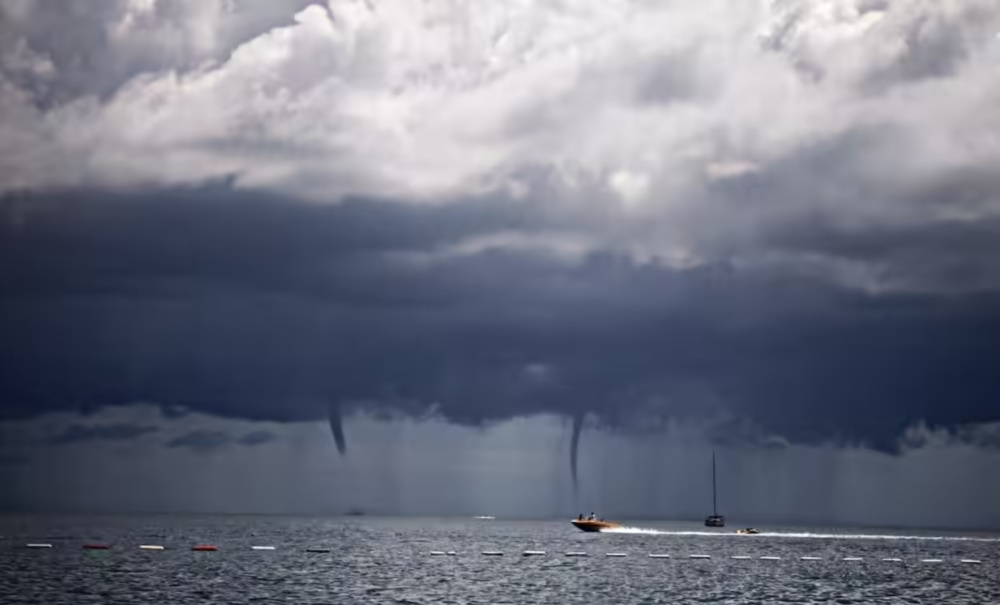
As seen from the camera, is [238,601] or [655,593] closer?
[238,601]

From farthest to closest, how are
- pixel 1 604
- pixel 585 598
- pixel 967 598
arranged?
1. pixel 967 598
2. pixel 585 598
3. pixel 1 604

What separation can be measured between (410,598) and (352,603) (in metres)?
11.6

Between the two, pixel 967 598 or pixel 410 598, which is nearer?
pixel 410 598

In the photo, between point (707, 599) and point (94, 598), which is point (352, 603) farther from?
point (707, 599)

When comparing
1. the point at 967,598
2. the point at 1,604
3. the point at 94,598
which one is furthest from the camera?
the point at 967,598

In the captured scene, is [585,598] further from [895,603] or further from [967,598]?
[967,598]

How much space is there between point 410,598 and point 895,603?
74503 millimetres

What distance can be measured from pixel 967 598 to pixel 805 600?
31546 millimetres

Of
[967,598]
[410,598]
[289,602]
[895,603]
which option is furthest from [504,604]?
[967,598]

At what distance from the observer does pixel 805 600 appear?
188 metres

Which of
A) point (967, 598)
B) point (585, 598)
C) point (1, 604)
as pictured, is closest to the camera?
point (1, 604)

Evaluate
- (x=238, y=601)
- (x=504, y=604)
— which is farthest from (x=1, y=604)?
(x=504, y=604)

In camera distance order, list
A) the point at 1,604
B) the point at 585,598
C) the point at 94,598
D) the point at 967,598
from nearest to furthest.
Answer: the point at 1,604
the point at 94,598
the point at 585,598
the point at 967,598

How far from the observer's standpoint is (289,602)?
171125mm
